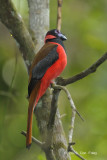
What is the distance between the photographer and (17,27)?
2912 mm

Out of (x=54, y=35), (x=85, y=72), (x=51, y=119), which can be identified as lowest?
(x=51, y=119)

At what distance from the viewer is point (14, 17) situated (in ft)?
9.53

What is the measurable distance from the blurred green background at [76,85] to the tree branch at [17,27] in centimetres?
99

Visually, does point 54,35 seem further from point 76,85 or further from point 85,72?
point 76,85

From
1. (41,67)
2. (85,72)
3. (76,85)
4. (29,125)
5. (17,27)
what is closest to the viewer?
(85,72)

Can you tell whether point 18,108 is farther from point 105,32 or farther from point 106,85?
point 105,32

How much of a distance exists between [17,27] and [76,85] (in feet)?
7.38

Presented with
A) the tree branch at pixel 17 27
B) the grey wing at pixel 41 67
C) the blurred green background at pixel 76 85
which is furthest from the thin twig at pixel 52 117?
the blurred green background at pixel 76 85

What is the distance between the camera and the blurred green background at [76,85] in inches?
172

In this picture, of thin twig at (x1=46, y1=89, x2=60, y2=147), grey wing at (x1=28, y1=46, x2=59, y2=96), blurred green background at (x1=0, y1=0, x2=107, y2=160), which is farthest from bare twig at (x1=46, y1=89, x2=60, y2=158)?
blurred green background at (x1=0, y1=0, x2=107, y2=160)

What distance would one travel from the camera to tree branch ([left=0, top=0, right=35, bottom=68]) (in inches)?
113

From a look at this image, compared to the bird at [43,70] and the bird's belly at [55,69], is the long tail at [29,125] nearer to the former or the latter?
the bird at [43,70]

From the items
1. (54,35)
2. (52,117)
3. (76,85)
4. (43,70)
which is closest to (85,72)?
(52,117)

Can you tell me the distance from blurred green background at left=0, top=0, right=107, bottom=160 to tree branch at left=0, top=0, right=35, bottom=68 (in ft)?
3.26
